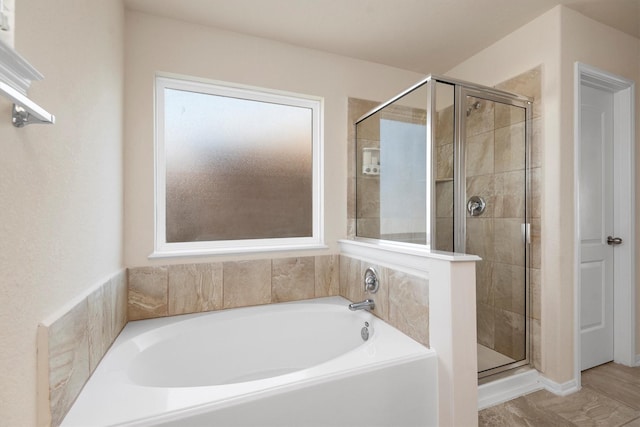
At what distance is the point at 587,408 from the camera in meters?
1.69

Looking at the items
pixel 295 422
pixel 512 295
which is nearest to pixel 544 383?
pixel 512 295

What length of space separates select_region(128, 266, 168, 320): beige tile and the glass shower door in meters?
2.01

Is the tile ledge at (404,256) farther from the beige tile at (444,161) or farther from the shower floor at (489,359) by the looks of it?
the shower floor at (489,359)

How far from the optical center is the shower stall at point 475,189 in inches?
68.8

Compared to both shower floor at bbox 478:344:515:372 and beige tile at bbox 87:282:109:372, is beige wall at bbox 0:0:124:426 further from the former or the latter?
shower floor at bbox 478:344:515:372

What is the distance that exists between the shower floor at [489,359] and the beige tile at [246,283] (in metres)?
1.46

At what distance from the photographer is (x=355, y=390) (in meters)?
1.18

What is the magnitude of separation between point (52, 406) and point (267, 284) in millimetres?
1308

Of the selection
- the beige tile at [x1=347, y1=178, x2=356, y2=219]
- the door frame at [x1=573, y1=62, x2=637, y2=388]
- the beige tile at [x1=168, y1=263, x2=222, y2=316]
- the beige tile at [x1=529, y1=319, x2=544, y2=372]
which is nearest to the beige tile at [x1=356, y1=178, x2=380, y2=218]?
the beige tile at [x1=347, y1=178, x2=356, y2=219]

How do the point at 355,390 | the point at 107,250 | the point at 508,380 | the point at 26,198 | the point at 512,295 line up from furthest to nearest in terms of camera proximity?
1. the point at 512,295
2. the point at 508,380
3. the point at 107,250
4. the point at 355,390
5. the point at 26,198

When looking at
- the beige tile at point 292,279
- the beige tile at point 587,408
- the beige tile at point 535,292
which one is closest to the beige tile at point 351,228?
the beige tile at point 292,279

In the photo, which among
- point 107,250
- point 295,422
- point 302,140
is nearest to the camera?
point 295,422

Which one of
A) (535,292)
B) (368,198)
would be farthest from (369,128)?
(535,292)

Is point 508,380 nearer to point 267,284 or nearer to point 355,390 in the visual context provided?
point 355,390
